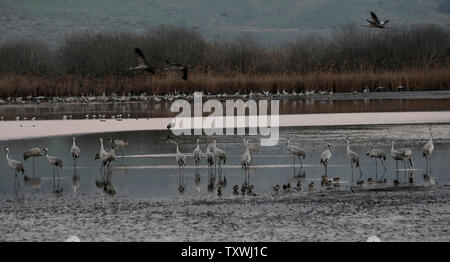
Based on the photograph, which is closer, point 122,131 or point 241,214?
point 241,214

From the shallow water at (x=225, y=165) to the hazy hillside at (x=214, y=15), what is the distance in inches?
3917

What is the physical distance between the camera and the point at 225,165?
17.5 metres

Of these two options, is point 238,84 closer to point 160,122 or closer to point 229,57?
point 229,57

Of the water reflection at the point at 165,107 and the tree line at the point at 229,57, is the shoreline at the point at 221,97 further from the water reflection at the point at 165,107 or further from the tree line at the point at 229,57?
the tree line at the point at 229,57

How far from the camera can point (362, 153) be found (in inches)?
741

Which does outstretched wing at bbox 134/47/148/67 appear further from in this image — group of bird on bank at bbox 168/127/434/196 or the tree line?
the tree line

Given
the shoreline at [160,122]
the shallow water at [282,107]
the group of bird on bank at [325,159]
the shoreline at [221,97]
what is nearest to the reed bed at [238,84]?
the shoreline at [221,97]

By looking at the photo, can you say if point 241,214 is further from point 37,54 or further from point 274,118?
point 37,54

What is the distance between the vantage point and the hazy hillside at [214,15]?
12988cm

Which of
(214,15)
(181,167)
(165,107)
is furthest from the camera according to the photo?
(214,15)

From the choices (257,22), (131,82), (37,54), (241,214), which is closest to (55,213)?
(241,214)

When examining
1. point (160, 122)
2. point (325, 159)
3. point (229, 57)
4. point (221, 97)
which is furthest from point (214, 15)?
point (325, 159)

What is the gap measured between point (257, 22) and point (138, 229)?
14312cm

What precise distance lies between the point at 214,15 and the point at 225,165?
137614 mm
